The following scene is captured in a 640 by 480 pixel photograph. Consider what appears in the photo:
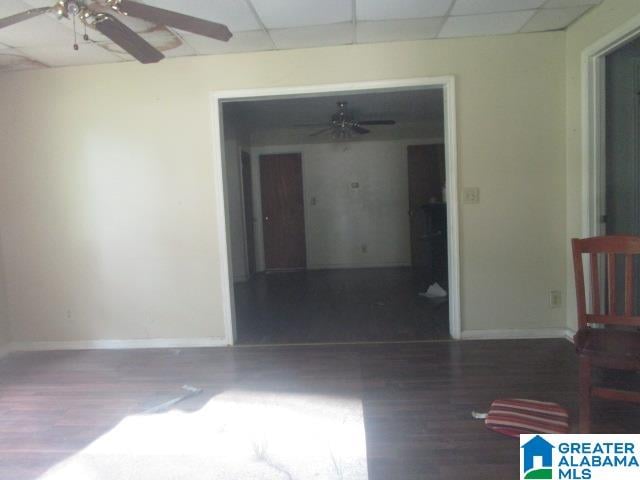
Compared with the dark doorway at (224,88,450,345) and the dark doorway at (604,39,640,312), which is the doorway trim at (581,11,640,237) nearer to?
the dark doorway at (604,39,640,312)

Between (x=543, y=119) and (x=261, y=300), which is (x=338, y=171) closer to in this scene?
(x=261, y=300)

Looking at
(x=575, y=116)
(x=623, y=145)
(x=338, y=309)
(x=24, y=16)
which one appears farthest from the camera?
(x=338, y=309)

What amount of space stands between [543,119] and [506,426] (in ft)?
7.44

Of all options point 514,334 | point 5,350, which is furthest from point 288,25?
point 5,350

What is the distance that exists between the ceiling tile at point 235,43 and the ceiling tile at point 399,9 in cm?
72

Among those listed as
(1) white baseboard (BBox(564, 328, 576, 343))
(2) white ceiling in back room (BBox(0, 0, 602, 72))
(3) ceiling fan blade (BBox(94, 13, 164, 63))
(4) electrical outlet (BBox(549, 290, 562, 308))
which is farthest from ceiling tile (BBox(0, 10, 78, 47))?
(1) white baseboard (BBox(564, 328, 576, 343))

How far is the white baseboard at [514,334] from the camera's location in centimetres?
342

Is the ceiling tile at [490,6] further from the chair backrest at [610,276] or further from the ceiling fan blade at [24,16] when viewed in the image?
the ceiling fan blade at [24,16]

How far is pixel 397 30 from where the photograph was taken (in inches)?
121

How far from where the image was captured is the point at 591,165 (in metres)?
3.03

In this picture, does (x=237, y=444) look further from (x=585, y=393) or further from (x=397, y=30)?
(x=397, y=30)

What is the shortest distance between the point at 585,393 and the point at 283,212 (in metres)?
5.60

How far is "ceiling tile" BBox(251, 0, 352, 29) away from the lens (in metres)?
2.62

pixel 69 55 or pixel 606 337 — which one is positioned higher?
pixel 69 55
